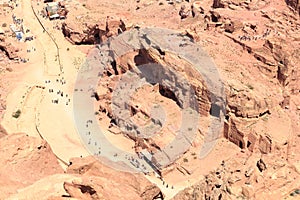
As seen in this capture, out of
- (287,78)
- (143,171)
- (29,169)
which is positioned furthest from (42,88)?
(29,169)

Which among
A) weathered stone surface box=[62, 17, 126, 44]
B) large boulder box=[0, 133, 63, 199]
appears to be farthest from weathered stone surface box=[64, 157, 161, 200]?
weathered stone surface box=[62, 17, 126, 44]

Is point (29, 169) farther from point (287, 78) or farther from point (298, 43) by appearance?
point (298, 43)

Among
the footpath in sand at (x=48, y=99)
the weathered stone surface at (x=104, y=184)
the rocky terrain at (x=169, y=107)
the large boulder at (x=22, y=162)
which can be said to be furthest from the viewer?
the footpath in sand at (x=48, y=99)

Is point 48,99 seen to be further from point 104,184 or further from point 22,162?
point 104,184

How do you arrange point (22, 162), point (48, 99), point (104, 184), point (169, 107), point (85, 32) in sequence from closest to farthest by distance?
1. point (104, 184)
2. point (22, 162)
3. point (169, 107)
4. point (48, 99)
5. point (85, 32)

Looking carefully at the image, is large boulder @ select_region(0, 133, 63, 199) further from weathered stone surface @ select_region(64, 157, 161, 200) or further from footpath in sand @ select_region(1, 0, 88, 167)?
footpath in sand @ select_region(1, 0, 88, 167)

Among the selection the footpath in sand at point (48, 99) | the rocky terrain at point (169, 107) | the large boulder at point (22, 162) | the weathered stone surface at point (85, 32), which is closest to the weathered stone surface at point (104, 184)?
the rocky terrain at point (169, 107)

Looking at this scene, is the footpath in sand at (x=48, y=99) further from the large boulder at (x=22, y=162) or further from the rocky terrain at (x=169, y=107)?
the large boulder at (x=22, y=162)

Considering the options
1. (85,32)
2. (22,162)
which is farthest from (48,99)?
(22,162)

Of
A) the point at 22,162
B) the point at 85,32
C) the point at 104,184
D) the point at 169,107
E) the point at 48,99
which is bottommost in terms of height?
the point at 48,99
